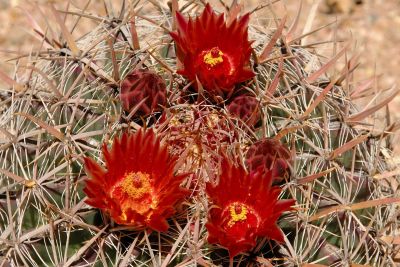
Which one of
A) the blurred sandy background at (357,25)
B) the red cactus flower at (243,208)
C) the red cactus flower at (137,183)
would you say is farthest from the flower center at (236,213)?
the blurred sandy background at (357,25)

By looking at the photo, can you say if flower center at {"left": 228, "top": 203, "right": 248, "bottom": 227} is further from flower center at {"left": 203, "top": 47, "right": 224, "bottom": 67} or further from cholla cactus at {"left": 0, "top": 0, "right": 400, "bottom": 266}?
flower center at {"left": 203, "top": 47, "right": 224, "bottom": 67}

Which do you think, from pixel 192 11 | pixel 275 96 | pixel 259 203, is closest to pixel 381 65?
pixel 192 11

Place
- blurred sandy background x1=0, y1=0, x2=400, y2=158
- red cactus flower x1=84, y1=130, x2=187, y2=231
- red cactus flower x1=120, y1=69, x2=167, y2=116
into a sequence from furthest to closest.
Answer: blurred sandy background x1=0, y1=0, x2=400, y2=158
red cactus flower x1=120, y1=69, x2=167, y2=116
red cactus flower x1=84, y1=130, x2=187, y2=231

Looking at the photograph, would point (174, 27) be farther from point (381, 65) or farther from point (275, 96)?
point (381, 65)

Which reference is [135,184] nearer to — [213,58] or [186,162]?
[186,162]

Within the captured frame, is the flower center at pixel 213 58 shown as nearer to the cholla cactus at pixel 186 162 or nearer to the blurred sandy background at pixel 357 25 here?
the cholla cactus at pixel 186 162

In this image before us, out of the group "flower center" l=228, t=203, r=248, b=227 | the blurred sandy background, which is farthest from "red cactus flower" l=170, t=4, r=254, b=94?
the blurred sandy background

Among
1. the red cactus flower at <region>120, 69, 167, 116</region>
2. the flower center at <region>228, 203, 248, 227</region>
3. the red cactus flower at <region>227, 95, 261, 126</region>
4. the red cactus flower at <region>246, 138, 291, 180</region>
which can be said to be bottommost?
the flower center at <region>228, 203, 248, 227</region>
